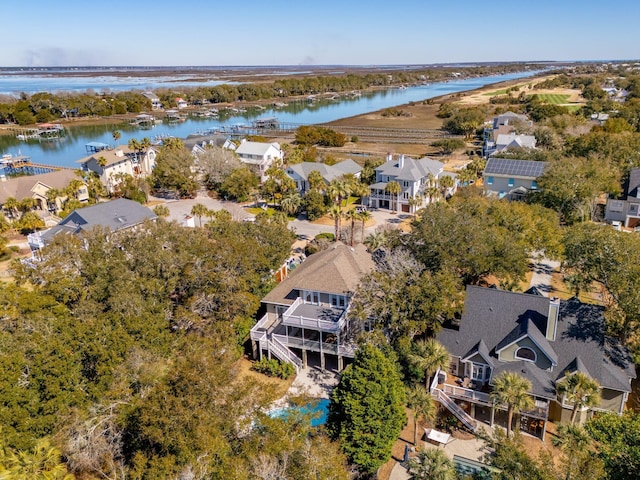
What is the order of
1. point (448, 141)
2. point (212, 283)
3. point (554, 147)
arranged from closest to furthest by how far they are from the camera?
point (212, 283), point (554, 147), point (448, 141)

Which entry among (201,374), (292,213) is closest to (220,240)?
(201,374)

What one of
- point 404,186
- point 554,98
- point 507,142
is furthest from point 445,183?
point 554,98

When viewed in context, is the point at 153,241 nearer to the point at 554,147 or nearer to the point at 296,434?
the point at 296,434

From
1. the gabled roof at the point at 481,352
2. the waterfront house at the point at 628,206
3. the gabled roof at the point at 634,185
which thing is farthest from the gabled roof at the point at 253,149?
the gabled roof at the point at 481,352

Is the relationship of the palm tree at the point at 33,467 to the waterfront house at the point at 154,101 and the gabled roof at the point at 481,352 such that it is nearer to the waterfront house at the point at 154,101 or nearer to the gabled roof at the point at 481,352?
the gabled roof at the point at 481,352

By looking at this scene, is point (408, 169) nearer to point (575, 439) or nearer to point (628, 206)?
point (628, 206)

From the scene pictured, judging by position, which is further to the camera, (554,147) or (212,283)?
(554,147)

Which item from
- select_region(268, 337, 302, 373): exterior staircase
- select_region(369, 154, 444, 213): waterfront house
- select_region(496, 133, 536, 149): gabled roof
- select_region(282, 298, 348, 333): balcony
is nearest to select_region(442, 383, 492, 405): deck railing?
select_region(282, 298, 348, 333): balcony
